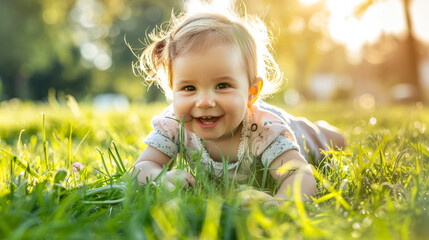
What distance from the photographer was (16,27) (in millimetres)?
22266

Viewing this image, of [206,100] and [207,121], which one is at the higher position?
[206,100]

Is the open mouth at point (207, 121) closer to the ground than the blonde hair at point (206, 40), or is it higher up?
closer to the ground

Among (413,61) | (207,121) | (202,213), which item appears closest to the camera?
(202,213)

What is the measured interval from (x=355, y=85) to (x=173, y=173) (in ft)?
143

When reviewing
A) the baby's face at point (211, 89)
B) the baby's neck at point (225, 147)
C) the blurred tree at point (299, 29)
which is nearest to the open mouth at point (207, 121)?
the baby's face at point (211, 89)

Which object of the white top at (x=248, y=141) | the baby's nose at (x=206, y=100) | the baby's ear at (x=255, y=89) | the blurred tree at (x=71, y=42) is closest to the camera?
the baby's nose at (x=206, y=100)

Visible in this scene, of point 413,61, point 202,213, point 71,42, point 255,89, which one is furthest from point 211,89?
point 71,42

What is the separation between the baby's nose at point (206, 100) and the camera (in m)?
1.89

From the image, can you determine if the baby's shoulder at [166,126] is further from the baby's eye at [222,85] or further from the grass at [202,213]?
the grass at [202,213]

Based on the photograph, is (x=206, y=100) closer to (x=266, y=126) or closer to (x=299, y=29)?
(x=266, y=126)

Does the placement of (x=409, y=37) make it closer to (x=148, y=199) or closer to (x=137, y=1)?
(x=148, y=199)

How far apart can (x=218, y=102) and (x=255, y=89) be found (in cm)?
33

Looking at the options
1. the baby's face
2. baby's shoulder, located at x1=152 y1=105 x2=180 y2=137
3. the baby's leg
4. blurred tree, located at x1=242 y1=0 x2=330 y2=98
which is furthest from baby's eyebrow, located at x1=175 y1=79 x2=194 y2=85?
blurred tree, located at x1=242 y1=0 x2=330 y2=98

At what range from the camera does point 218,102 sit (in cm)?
191
